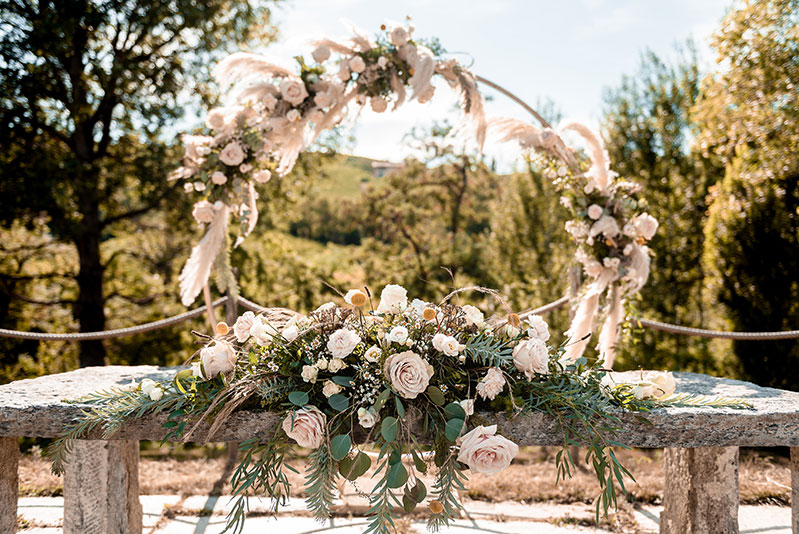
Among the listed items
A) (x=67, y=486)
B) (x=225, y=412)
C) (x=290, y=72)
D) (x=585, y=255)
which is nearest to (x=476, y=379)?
(x=225, y=412)

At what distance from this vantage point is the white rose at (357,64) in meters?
3.47

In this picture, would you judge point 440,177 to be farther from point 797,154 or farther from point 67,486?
point 67,486

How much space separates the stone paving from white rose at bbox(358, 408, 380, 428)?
1661 mm

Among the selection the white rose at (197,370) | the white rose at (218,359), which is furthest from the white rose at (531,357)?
the white rose at (197,370)

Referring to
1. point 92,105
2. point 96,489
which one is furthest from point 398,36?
point 92,105

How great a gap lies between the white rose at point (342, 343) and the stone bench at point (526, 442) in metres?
0.34

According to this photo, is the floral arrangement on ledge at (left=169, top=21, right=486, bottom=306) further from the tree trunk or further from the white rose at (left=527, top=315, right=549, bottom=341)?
the tree trunk

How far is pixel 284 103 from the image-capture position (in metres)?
3.58

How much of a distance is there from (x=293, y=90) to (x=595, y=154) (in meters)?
1.85

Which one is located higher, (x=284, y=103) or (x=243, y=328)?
(x=284, y=103)

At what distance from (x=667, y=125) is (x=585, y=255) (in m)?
7.00

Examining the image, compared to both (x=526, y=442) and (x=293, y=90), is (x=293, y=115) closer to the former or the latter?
(x=293, y=90)

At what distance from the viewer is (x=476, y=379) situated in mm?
1925

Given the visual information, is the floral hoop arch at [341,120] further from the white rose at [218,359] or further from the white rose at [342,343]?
the white rose at [342,343]
